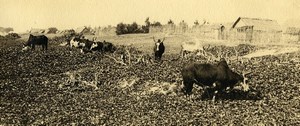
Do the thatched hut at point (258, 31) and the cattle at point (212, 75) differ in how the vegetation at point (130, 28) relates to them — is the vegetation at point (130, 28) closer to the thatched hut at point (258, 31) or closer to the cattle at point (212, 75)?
the thatched hut at point (258, 31)

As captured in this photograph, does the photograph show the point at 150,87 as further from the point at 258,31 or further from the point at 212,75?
the point at 258,31

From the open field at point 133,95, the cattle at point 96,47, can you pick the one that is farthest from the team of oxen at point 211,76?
the cattle at point 96,47

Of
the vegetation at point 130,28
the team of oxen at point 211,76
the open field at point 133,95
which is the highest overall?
the vegetation at point 130,28

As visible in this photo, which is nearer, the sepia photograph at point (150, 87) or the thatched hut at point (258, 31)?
the sepia photograph at point (150, 87)

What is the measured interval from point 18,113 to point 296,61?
1101cm

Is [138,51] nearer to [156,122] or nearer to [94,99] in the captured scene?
[94,99]

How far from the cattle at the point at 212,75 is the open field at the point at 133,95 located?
0.47 m

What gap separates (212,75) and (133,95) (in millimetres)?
2917

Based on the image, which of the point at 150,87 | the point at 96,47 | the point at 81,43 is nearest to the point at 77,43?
the point at 81,43

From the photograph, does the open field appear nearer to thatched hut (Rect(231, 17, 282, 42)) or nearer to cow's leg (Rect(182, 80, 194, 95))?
cow's leg (Rect(182, 80, 194, 95))

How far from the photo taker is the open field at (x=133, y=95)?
1172 cm

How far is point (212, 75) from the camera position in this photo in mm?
13312

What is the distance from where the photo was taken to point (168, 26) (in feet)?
127

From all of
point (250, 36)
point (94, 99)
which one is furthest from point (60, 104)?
point (250, 36)
